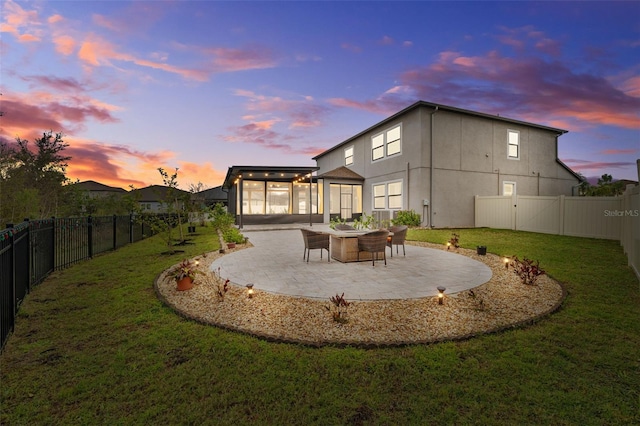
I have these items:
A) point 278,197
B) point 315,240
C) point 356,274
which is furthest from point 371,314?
point 278,197

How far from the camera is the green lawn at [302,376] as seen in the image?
2094 millimetres

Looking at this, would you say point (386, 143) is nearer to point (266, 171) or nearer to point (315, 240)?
point (266, 171)

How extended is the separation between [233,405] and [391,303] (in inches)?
114

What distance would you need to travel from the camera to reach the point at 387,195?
18.7m

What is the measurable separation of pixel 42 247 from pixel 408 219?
49.2 feet

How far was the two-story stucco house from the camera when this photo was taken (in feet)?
52.2

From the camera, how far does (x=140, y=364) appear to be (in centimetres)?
277

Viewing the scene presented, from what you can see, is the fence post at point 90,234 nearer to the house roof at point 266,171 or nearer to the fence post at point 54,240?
the fence post at point 54,240

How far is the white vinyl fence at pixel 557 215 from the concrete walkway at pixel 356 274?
282 inches

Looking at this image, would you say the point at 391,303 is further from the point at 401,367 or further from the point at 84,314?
the point at 84,314

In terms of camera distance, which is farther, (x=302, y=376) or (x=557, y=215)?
(x=557, y=215)

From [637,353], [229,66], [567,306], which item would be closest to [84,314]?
[637,353]

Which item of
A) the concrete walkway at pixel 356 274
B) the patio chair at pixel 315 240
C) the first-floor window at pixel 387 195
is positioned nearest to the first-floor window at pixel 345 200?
the first-floor window at pixel 387 195

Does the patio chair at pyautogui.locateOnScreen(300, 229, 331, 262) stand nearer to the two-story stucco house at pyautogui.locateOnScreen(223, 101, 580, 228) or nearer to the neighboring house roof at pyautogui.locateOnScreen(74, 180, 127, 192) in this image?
the two-story stucco house at pyautogui.locateOnScreen(223, 101, 580, 228)
